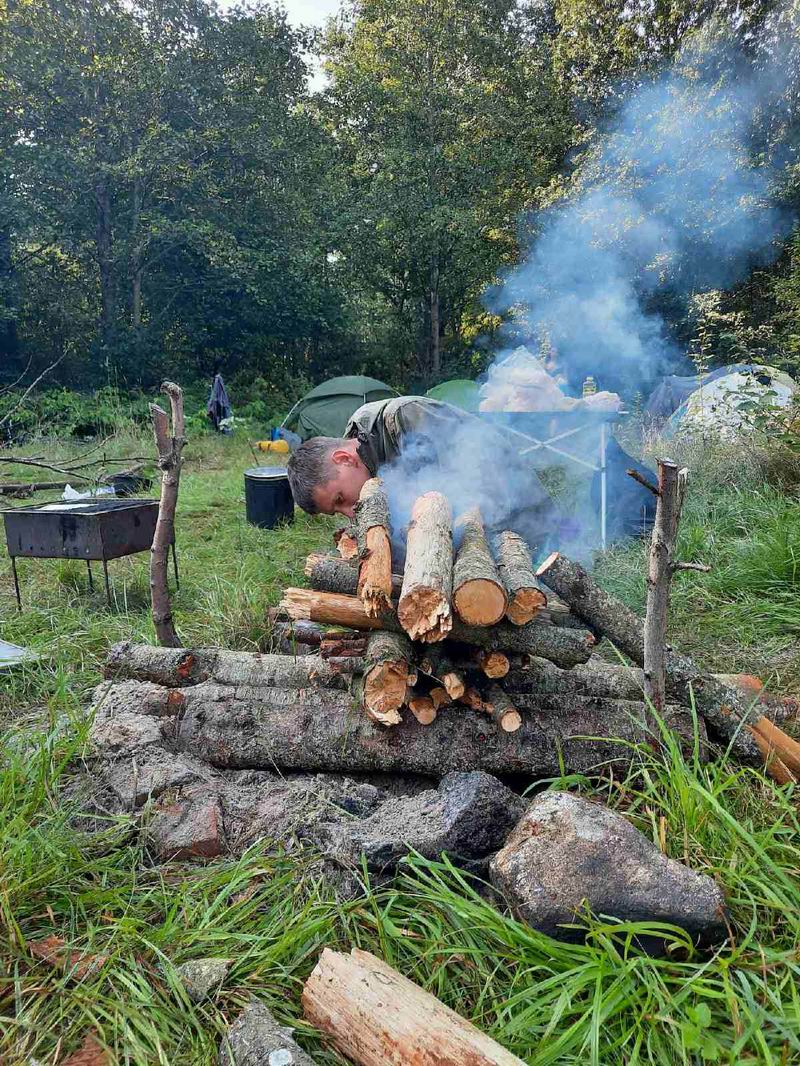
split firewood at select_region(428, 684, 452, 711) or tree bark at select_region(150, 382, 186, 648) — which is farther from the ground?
tree bark at select_region(150, 382, 186, 648)

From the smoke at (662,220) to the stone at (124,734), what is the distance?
34.1ft

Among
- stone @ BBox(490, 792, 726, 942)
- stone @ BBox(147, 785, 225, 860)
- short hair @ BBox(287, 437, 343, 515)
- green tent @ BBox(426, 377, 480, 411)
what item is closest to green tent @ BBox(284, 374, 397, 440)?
green tent @ BBox(426, 377, 480, 411)

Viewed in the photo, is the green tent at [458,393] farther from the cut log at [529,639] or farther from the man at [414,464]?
the cut log at [529,639]

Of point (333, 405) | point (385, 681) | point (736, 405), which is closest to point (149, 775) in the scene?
point (385, 681)

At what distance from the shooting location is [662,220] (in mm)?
12656

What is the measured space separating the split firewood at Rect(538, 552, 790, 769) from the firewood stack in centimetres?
15

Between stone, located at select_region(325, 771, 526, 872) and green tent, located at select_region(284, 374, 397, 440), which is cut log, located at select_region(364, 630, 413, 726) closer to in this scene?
stone, located at select_region(325, 771, 526, 872)

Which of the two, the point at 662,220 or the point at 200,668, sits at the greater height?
the point at 662,220

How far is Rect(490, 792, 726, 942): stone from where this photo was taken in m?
1.60

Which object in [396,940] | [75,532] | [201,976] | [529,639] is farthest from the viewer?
[75,532]

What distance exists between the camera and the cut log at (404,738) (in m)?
2.33

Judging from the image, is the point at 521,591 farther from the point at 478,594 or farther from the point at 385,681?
the point at 385,681

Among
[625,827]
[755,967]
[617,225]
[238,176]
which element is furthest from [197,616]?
[238,176]

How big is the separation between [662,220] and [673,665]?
42.4ft
